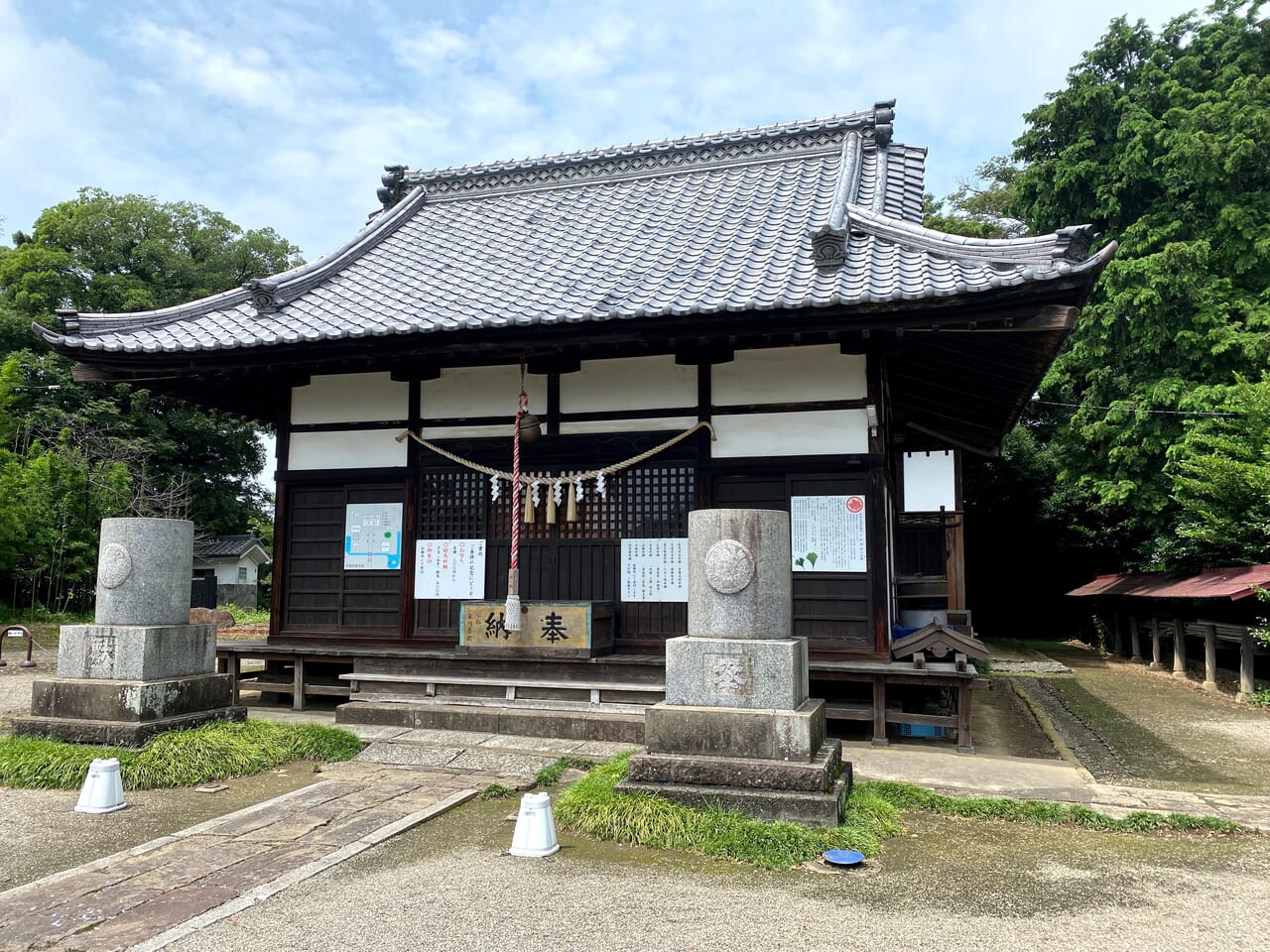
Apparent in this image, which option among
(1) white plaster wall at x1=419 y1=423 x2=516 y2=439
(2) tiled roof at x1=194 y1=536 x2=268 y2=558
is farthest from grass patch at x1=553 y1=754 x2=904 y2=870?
(2) tiled roof at x1=194 y1=536 x2=268 y2=558

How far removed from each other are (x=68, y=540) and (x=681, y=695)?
24.6 m

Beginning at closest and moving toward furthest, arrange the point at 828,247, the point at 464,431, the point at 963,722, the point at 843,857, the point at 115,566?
1. the point at 843,857
2. the point at 115,566
3. the point at 963,722
4. the point at 828,247
5. the point at 464,431

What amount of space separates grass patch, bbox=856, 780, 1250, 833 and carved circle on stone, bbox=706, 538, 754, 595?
189 cm

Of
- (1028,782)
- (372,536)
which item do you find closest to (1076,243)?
(1028,782)

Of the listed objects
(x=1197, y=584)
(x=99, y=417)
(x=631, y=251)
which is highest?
(x=99, y=417)

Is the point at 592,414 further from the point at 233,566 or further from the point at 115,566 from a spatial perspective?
the point at 233,566

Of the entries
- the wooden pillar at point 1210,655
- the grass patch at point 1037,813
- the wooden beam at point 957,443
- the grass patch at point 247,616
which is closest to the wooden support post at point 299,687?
the grass patch at point 1037,813

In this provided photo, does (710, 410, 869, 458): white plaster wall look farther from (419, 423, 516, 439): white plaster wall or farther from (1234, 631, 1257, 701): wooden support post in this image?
(1234, 631, 1257, 701): wooden support post

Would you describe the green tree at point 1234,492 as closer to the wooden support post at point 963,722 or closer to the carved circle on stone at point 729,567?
the wooden support post at point 963,722

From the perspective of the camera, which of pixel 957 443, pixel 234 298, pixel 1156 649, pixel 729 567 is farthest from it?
pixel 1156 649

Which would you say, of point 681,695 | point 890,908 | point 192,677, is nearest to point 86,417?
point 192,677

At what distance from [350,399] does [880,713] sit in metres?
7.16

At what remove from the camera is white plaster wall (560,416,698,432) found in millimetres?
9523

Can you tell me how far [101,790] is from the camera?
6125mm
